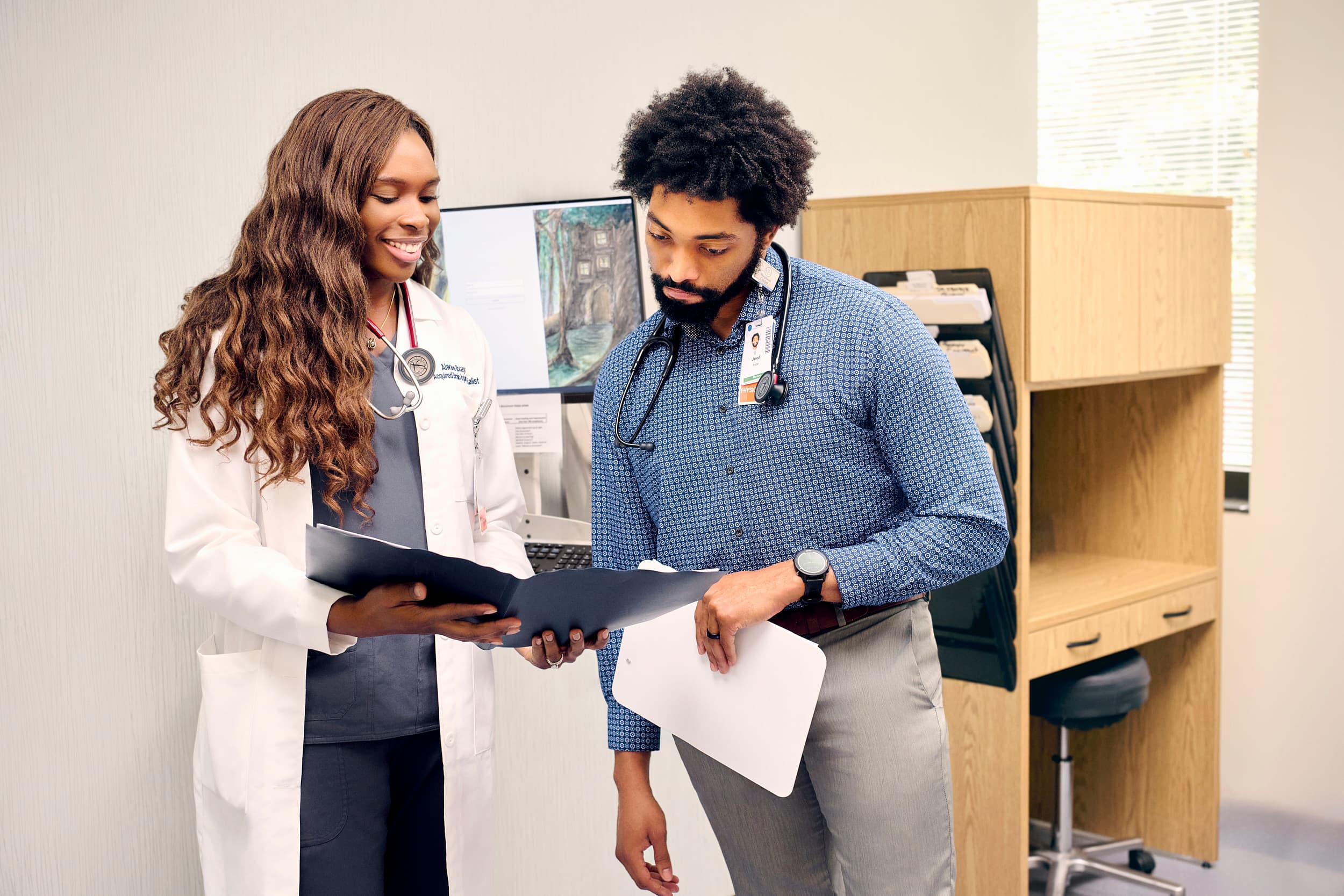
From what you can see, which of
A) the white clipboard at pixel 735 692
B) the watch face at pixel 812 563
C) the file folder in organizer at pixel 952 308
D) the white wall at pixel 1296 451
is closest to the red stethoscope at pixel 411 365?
the white clipboard at pixel 735 692

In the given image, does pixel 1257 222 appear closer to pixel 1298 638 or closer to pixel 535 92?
pixel 1298 638

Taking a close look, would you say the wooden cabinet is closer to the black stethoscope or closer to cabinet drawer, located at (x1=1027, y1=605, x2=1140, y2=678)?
cabinet drawer, located at (x1=1027, y1=605, x2=1140, y2=678)

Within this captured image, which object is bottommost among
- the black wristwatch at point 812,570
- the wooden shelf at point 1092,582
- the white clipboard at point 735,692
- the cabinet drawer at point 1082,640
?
the cabinet drawer at point 1082,640

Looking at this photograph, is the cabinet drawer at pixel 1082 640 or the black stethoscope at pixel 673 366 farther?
the cabinet drawer at pixel 1082 640

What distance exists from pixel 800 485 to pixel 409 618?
0.52m

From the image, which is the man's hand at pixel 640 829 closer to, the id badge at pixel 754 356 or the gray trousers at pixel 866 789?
the gray trousers at pixel 866 789

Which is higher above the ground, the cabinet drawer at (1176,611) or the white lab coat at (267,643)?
the white lab coat at (267,643)

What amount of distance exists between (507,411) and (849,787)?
1.48 m

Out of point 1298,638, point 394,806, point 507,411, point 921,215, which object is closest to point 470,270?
point 507,411

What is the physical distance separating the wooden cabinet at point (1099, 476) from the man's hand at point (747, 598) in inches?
60.2

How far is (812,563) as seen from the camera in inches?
55.5

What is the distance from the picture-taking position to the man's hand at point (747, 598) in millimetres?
Answer: 1385

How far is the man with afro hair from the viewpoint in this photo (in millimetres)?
1438

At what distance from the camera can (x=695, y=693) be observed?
4.97 ft
